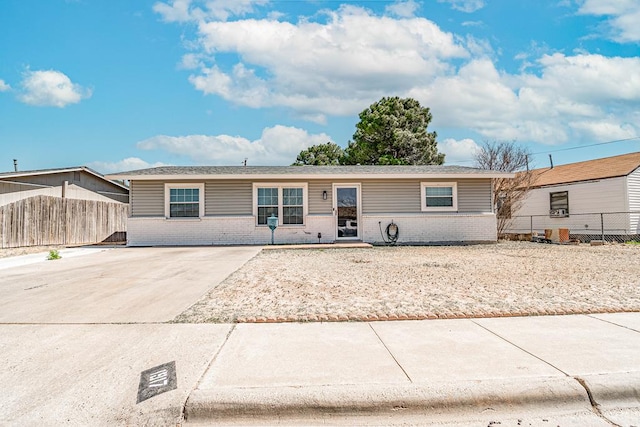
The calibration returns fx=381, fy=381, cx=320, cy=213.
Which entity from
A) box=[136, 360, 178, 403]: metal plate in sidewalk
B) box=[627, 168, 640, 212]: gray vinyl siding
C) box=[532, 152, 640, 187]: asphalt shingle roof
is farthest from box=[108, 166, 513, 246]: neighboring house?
box=[136, 360, 178, 403]: metal plate in sidewalk

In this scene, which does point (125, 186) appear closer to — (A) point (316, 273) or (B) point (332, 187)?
(B) point (332, 187)

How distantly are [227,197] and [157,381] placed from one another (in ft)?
39.8

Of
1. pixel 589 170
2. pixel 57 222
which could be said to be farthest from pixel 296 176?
pixel 589 170

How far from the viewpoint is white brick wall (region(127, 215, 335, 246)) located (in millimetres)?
14352

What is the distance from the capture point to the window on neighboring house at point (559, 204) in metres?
19.2

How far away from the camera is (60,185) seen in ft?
75.1

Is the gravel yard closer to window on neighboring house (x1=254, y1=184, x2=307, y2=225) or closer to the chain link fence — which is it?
window on neighboring house (x1=254, y1=184, x2=307, y2=225)

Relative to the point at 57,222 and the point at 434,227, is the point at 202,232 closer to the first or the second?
the point at 57,222

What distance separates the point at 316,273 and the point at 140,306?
346cm

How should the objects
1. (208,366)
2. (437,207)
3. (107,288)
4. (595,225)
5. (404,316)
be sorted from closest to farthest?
(208,366)
(404,316)
(107,288)
(437,207)
(595,225)

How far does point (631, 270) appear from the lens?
26.1ft

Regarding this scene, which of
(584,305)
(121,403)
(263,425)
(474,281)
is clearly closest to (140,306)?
(121,403)

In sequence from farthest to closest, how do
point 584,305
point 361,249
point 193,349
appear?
1. point 361,249
2. point 584,305
3. point 193,349

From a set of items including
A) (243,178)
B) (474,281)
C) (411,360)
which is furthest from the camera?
(243,178)
